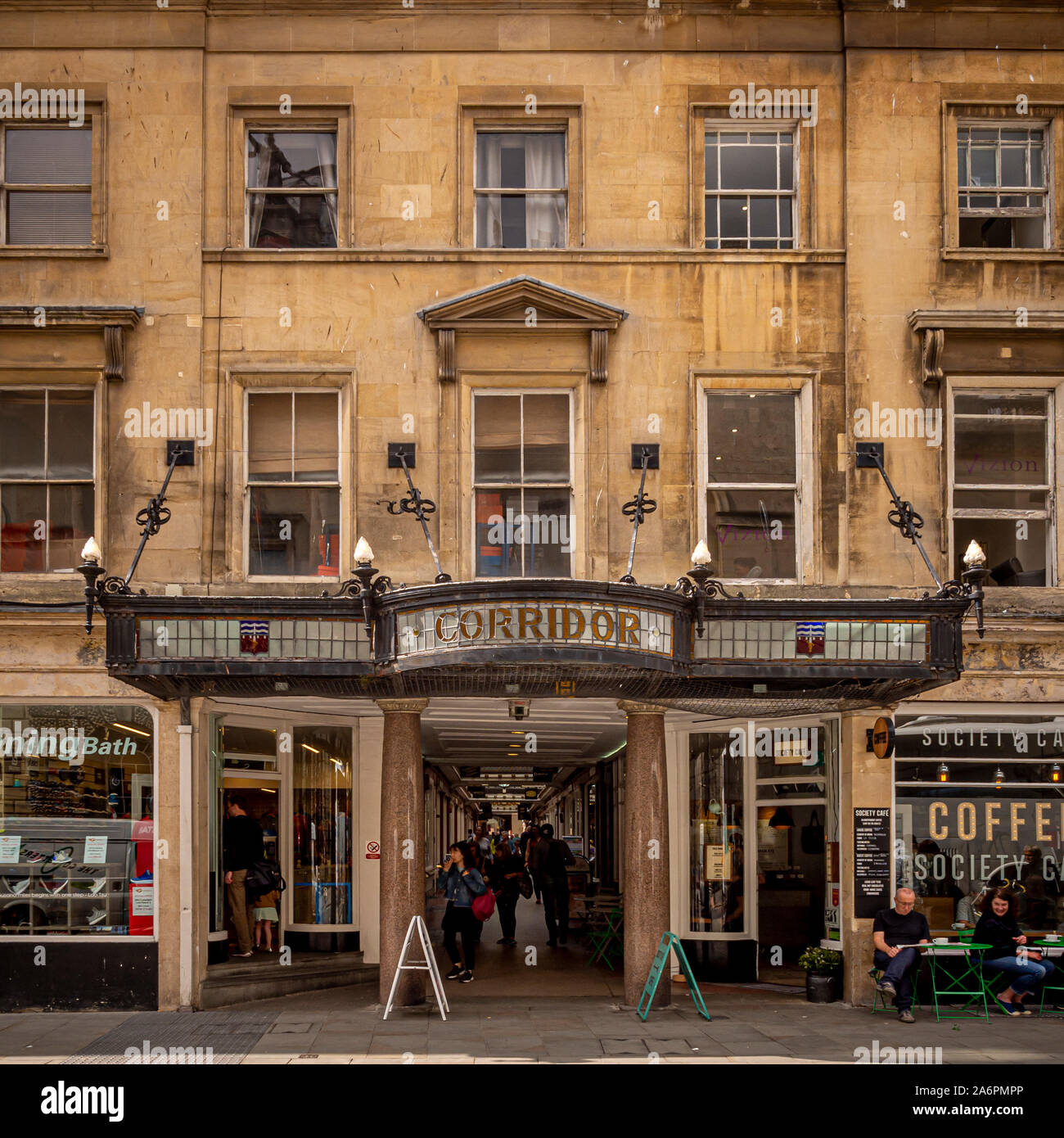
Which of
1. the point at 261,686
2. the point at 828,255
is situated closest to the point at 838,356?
the point at 828,255

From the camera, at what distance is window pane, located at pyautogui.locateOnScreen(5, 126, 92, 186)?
55.8ft

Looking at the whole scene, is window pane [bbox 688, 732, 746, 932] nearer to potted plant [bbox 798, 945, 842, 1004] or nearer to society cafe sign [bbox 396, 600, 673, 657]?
potted plant [bbox 798, 945, 842, 1004]

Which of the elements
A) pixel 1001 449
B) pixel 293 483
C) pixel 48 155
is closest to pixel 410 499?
pixel 293 483

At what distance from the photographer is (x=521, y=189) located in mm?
17109

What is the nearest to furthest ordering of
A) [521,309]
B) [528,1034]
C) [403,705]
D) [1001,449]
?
[528,1034] → [403,705] → [521,309] → [1001,449]

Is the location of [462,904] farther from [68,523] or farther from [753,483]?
[68,523]

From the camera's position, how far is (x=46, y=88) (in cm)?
1689

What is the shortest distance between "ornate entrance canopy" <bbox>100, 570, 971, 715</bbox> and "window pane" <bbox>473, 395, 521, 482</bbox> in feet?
9.14

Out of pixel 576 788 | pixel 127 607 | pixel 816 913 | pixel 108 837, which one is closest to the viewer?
pixel 127 607

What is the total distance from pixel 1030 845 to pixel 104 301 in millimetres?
12967

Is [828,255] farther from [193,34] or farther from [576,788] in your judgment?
[576,788]

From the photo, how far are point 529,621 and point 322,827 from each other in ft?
20.8

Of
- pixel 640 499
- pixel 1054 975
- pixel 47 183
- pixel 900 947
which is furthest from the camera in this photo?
pixel 47 183
